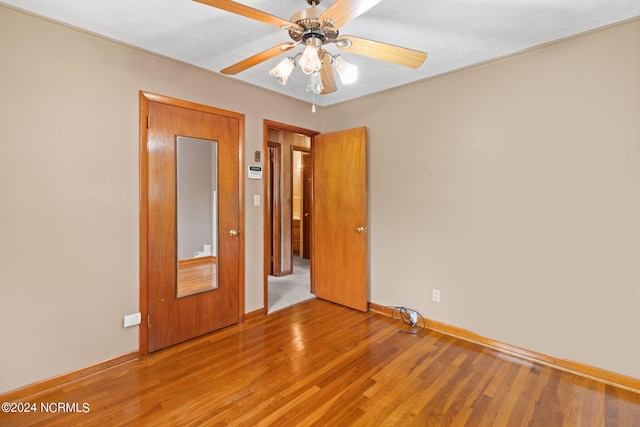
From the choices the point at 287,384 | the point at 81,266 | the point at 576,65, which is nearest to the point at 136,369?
the point at 81,266

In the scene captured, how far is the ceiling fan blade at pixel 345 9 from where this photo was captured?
4.19 ft

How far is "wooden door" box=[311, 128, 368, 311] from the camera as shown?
3387 millimetres

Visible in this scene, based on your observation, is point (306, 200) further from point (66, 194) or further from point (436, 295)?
point (66, 194)

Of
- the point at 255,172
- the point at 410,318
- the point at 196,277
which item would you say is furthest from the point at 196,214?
the point at 410,318

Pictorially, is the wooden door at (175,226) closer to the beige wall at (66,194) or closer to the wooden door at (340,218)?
the beige wall at (66,194)

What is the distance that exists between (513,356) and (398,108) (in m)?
2.53

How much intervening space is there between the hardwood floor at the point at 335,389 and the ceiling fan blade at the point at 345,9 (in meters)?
2.15

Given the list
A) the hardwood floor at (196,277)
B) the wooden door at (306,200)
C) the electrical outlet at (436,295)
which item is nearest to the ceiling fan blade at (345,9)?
the hardwood floor at (196,277)

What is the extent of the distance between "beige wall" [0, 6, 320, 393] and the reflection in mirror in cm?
36

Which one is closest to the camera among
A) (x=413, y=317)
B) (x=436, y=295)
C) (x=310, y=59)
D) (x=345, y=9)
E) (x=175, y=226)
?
(x=345, y=9)

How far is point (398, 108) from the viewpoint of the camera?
323cm

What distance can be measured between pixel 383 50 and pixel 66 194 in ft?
7.58

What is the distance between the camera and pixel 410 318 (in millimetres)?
3107

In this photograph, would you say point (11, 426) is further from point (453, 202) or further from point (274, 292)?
point (453, 202)
